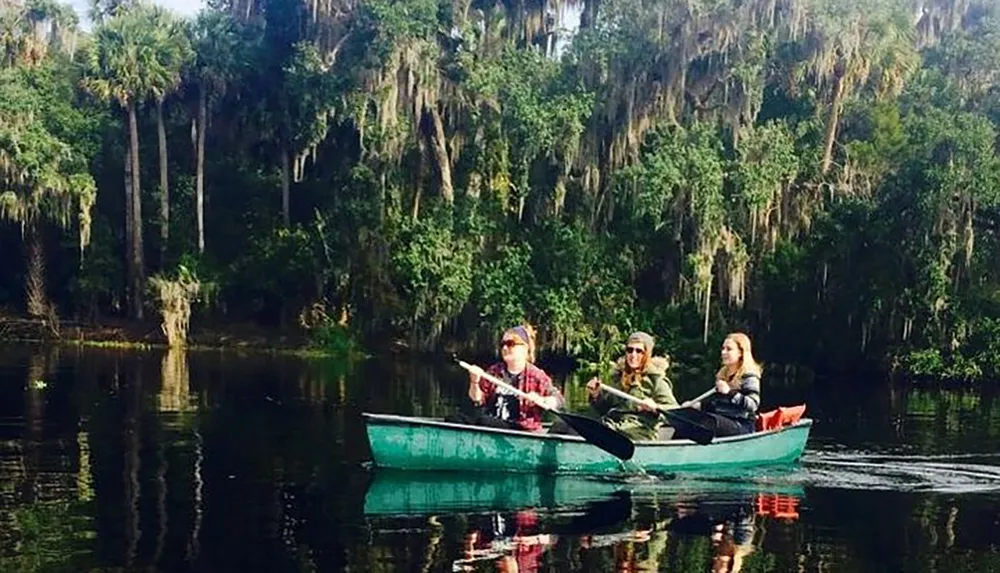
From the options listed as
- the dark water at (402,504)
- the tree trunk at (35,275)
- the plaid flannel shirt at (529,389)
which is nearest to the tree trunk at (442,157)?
the tree trunk at (35,275)

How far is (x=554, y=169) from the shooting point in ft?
117

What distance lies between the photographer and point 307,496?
39.2ft

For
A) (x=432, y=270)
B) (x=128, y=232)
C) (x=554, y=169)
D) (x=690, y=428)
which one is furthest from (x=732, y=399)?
(x=128, y=232)

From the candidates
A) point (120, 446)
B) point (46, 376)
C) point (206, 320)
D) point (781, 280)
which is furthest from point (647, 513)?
point (206, 320)

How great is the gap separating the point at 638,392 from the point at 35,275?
27.5 metres

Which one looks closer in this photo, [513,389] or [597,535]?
[597,535]

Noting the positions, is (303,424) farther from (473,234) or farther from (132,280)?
(132,280)

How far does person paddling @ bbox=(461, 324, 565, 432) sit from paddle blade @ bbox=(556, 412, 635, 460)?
0.28m

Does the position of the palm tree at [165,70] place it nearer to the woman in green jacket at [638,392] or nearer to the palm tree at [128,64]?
the palm tree at [128,64]

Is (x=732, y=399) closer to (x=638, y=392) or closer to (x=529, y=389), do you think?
(x=638, y=392)

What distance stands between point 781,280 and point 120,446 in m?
23.1

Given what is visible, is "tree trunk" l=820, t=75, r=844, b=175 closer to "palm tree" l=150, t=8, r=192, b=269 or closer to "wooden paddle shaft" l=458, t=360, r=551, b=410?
"palm tree" l=150, t=8, r=192, b=269

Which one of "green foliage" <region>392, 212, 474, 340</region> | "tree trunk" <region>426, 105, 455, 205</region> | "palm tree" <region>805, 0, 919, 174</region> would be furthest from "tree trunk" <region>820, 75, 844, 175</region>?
"tree trunk" <region>426, 105, 455, 205</region>

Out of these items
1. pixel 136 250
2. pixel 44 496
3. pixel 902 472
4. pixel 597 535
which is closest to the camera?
pixel 597 535
